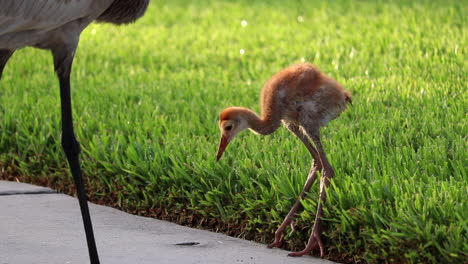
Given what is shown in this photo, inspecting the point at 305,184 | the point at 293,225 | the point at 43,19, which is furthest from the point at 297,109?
the point at 43,19

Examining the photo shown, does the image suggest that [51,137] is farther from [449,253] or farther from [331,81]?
[449,253]

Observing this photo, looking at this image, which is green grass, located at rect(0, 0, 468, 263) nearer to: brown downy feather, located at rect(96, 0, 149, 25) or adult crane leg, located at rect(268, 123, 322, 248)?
adult crane leg, located at rect(268, 123, 322, 248)

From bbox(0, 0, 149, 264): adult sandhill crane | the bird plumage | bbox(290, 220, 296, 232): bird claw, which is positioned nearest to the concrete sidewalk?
bbox(290, 220, 296, 232): bird claw

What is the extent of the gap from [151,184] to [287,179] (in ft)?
2.97

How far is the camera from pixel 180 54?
8.63m

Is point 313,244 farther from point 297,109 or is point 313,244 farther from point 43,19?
point 43,19

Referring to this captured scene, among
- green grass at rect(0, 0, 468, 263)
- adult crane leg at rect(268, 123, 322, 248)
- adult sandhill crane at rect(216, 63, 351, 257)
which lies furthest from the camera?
adult sandhill crane at rect(216, 63, 351, 257)

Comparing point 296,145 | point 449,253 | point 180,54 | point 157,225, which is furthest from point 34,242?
point 180,54

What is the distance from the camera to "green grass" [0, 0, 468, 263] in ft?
14.8

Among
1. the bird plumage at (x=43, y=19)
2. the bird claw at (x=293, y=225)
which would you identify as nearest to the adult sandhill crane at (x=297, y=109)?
the bird claw at (x=293, y=225)

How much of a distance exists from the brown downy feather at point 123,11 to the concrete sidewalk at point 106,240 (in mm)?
1140

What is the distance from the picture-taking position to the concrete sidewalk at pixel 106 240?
14.9ft

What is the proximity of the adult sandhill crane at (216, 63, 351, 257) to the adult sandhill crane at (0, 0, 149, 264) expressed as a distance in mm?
816

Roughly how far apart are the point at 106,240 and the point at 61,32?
3.70 ft
